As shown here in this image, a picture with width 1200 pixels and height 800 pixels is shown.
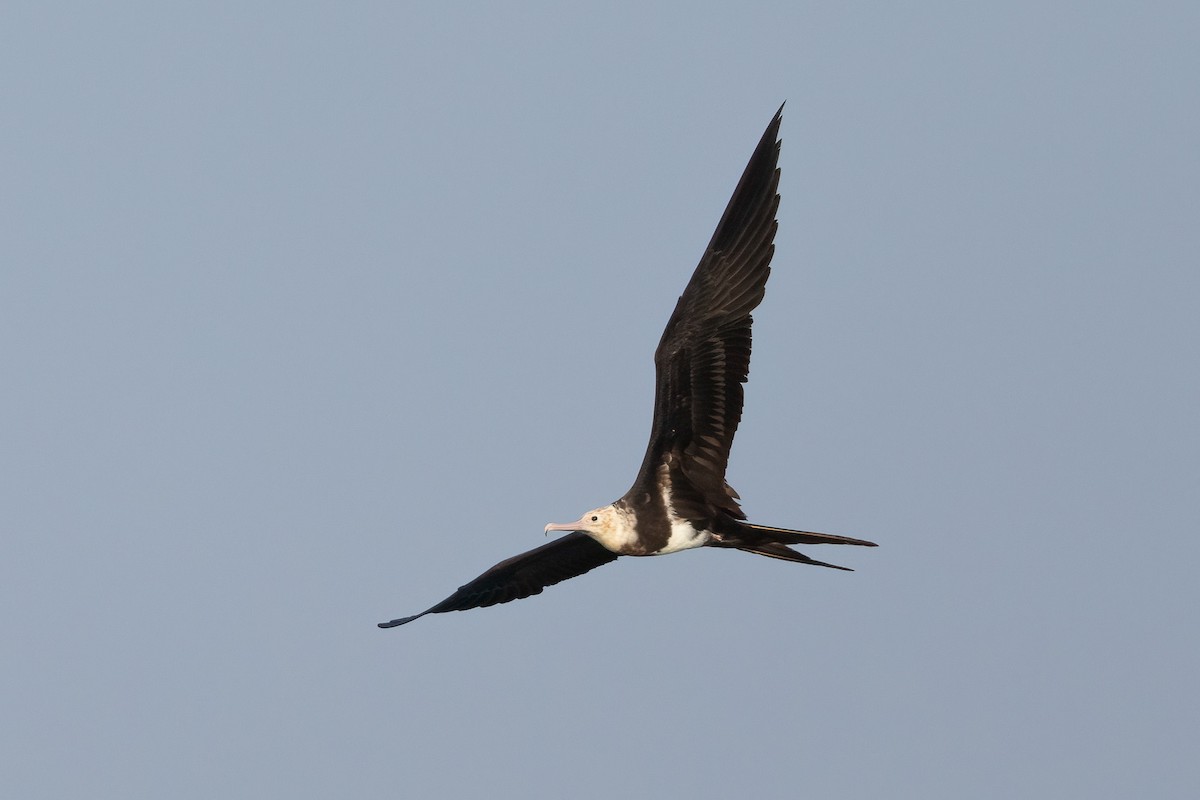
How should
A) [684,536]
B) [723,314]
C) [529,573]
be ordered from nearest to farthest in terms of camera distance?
[723,314]
[684,536]
[529,573]

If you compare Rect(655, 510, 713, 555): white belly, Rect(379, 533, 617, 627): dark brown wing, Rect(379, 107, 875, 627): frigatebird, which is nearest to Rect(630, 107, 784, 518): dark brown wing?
Rect(379, 107, 875, 627): frigatebird

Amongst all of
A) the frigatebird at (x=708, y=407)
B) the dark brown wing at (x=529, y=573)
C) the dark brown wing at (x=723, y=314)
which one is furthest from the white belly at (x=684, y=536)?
the dark brown wing at (x=529, y=573)

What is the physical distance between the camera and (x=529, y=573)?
1583 centimetres

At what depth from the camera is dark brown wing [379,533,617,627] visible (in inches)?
608

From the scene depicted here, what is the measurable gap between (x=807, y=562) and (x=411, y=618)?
407 cm

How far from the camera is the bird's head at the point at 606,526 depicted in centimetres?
1377

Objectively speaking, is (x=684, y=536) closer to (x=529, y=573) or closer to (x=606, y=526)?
(x=606, y=526)

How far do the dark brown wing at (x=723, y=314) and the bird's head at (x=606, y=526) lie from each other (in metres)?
0.84

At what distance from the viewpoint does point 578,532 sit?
1465 cm

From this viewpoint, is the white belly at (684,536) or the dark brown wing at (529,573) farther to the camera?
the dark brown wing at (529,573)

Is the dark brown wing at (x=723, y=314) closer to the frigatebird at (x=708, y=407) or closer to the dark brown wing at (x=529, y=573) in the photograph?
the frigatebird at (x=708, y=407)

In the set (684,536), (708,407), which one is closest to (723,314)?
(708,407)

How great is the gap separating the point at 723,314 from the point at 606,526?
1939 mm

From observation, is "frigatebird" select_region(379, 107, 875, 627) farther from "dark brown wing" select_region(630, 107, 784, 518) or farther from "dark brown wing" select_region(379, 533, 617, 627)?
"dark brown wing" select_region(379, 533, 617, 627)
